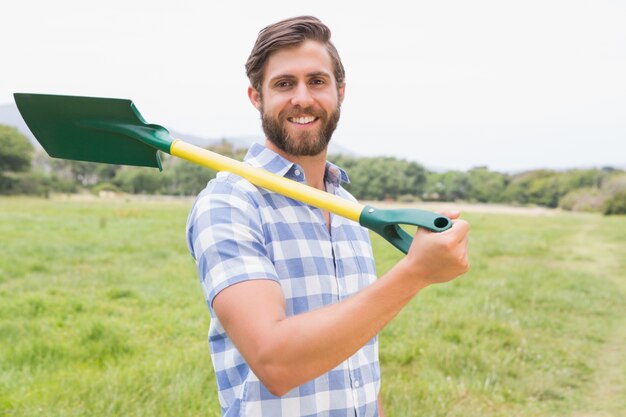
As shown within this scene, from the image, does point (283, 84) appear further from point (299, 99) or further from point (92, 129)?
point (92, 129)

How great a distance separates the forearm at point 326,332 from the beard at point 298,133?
702 millimetres

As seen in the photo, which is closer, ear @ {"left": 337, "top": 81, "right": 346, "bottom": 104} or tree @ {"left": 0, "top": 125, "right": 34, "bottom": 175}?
ear @ {"left": 337, "top": 81, "right": 346, "bottom": 104}

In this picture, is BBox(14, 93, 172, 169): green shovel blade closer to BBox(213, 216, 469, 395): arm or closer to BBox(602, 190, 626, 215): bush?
BBox(213, 216, 469, 395): arm

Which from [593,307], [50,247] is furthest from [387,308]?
[50,247]

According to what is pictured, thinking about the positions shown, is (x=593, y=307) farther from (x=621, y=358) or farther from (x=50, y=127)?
(x=50, y=127)

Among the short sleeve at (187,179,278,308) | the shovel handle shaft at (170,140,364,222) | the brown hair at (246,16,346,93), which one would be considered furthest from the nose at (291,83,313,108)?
the short sleeve at (187,179,278,308)

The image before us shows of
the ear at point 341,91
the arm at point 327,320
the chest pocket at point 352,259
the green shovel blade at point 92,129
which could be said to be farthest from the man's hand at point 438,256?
the green shovel blade at point 92,129

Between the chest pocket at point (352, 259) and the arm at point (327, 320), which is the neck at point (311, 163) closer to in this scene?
the chest pocket at point (352, 259)

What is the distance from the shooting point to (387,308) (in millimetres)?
1319

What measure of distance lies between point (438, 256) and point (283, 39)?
3.00ft

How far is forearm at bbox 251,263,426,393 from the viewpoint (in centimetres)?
128

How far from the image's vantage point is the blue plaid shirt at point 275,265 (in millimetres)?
1455

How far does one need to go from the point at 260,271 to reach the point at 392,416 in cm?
279

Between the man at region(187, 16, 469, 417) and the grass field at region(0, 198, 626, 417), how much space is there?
7.22 ft
